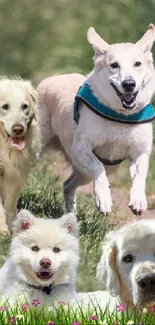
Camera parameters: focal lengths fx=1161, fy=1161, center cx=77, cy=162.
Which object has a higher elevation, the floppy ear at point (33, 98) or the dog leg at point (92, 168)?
the floppy ear at point (33, 98)

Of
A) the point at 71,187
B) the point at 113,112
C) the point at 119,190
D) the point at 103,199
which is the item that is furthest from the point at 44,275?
the point at 119,190

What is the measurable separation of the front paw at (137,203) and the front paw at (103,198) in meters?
0.13

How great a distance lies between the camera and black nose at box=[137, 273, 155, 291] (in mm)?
5180

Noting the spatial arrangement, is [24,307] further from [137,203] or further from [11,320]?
[137,203]

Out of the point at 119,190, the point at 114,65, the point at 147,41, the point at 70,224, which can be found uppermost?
the point at 147,41

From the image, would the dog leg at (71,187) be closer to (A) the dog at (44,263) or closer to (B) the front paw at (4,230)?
(B) the front paw at (4,230)

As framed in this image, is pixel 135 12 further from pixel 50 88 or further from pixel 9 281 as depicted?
pixel 9 281

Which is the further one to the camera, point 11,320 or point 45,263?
point 45,263

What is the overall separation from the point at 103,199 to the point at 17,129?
687 millimetres

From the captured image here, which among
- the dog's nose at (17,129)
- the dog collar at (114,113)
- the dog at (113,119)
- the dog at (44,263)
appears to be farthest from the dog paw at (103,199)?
the dog at (44,263)

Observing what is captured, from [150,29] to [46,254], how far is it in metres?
2.05

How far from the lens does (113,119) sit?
7.14 m

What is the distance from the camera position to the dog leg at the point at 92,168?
22.5 feet

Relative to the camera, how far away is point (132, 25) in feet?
29.5
